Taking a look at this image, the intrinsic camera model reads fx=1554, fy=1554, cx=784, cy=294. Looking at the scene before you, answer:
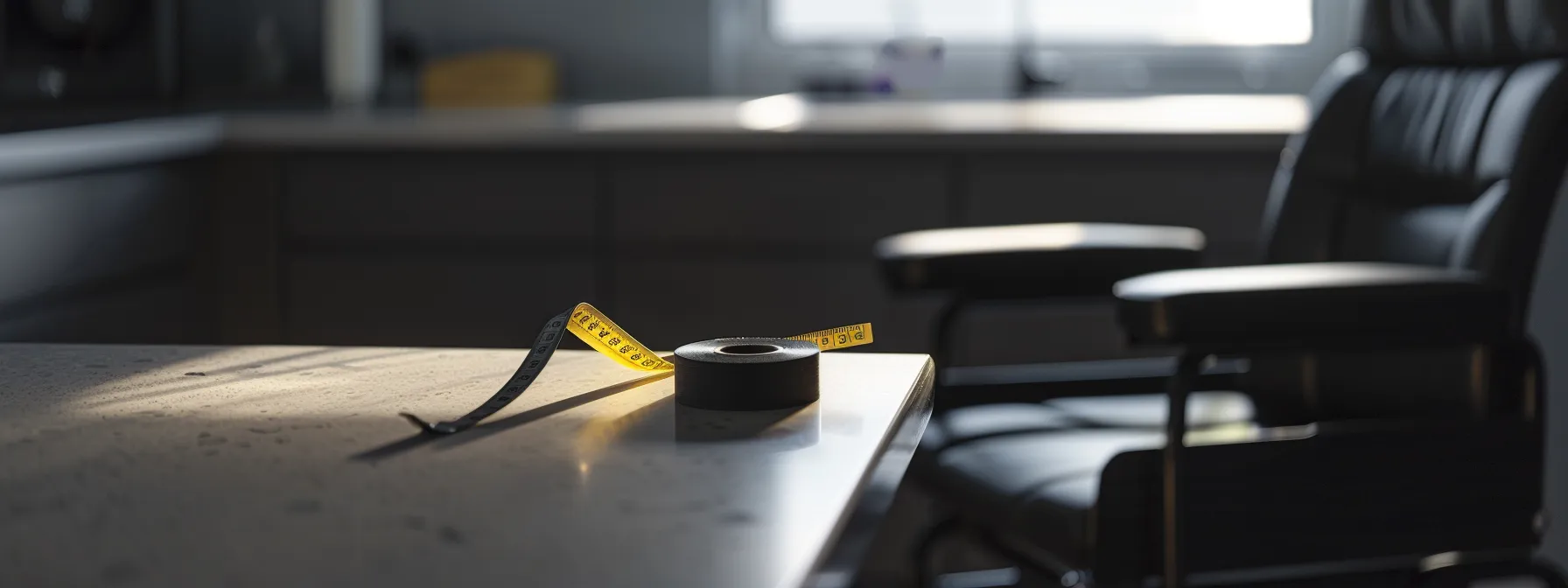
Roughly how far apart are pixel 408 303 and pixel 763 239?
1.89ft

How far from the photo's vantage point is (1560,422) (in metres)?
2.12


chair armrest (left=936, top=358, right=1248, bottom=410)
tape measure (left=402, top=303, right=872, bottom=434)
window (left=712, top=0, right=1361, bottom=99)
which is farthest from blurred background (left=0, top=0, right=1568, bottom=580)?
tape measure (left=402, top=303, right=872, bottom=434)

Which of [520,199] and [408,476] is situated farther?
[520,199]

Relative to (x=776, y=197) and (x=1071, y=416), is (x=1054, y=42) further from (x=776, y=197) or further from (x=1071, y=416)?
(x=1071, y=416)

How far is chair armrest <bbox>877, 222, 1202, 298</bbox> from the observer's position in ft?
5.17

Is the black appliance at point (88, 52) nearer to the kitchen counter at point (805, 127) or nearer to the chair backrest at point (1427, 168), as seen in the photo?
the kitchen counter at point (805, 127)

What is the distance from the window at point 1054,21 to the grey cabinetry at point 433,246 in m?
0.94

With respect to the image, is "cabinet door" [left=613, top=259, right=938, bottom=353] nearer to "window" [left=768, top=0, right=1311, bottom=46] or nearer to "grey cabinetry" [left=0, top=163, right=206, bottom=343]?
"grey cabinetry" [left=0, top=163, right=206, bottom=343]

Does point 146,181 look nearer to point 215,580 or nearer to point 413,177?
point 413,177

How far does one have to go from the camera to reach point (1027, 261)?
1594 millimetres

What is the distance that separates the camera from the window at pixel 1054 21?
9.93 ft

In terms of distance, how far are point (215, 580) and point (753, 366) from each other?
11.7 inches

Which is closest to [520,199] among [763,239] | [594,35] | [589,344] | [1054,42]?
[763,239]

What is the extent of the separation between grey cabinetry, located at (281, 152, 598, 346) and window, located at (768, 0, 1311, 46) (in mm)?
938
